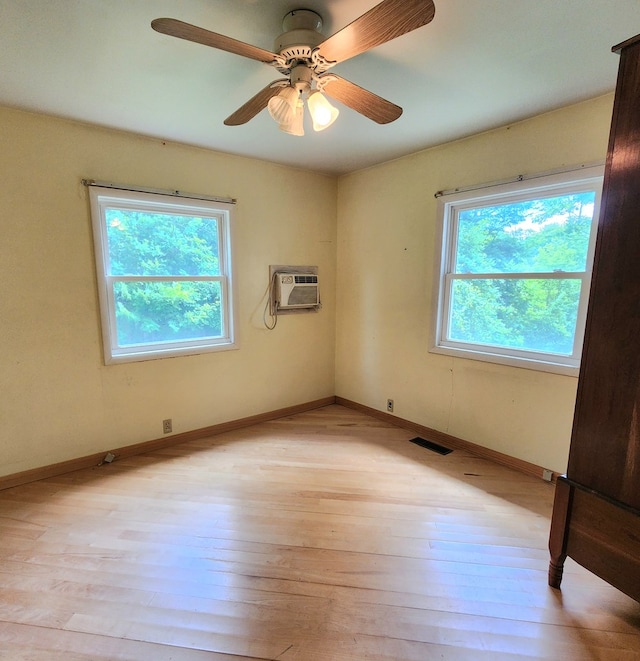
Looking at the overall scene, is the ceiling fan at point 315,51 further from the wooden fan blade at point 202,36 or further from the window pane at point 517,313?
the window pane at point 517,313

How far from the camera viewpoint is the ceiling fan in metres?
1.09

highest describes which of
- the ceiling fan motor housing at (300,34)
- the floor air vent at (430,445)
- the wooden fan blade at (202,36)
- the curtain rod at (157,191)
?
the ceiling fan motor housing at (300,34)

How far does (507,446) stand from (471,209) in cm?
188

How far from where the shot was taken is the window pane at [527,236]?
2223 millimetres

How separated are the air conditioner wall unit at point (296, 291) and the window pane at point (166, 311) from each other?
598mm

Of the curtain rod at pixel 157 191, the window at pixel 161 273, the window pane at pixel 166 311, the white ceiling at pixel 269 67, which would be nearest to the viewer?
the white ceiling at pixel 269 67

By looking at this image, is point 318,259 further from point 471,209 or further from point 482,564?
point 482,564

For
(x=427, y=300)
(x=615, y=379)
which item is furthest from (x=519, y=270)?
(x=615, y=379)

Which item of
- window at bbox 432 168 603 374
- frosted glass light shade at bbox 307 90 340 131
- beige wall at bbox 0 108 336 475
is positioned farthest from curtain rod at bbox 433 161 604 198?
frosted glass light shade at bbox 307 90 340 131

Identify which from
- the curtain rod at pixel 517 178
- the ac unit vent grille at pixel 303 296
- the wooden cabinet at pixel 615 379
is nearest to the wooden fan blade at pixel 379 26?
the wooden cabinet at pixel 615 379

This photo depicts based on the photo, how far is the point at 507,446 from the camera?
8.57 feet

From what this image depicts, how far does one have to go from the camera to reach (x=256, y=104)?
1.64 m

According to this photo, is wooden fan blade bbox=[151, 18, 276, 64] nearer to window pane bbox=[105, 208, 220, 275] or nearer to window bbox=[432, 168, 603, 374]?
window pane bbox=[105, 208, 220, 275]

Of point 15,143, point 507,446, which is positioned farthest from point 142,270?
point 507,446
